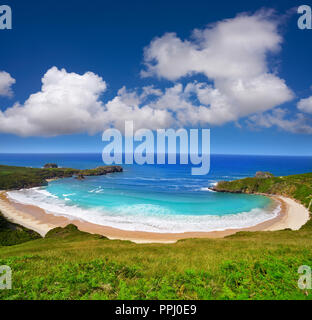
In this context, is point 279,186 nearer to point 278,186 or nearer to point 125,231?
point 278,186

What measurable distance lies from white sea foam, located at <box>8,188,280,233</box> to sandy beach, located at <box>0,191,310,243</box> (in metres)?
2.16

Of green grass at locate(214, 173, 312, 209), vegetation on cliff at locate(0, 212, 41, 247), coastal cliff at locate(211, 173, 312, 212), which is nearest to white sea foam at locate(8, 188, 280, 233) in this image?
vegetation on cliff at locate(0, 212, 41, 247)

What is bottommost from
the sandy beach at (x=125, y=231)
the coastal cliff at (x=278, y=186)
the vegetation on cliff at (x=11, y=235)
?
the sandy beach at (x=125, y=231)

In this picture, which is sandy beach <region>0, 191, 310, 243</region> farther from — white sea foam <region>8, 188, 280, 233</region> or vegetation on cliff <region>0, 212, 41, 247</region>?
vegetation on cliff <region>0, 212, 41, 247</region>

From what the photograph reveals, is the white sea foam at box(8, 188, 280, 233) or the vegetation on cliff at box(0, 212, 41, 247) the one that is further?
the white sea foam at box(8, 188, 280, 233)

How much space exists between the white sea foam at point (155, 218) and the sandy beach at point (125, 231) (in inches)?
85.2

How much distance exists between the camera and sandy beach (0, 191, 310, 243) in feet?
118

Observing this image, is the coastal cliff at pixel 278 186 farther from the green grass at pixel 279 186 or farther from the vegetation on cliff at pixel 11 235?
the vegetation on cliff at pixel 11 235

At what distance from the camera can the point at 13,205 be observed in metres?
62.2

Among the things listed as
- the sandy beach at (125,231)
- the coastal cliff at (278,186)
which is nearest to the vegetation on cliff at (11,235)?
the sandy beach at (125,231)

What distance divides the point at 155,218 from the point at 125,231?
11.8m

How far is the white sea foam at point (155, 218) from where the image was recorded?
41.8m
